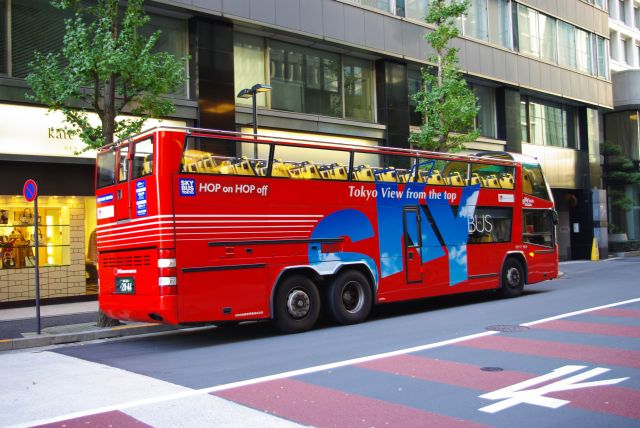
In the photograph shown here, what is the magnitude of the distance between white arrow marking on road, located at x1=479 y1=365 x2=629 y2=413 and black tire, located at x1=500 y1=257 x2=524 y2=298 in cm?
839

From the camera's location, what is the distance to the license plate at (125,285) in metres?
10.6

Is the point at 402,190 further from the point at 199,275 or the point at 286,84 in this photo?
the point at 286,84

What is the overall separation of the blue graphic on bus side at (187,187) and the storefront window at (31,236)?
284 inches

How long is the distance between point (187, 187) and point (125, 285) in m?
2.14

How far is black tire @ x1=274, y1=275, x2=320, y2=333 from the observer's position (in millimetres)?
11086

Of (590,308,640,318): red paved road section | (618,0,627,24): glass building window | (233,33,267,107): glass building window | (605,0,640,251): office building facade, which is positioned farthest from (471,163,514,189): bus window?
(618,0,627,24): glass building window

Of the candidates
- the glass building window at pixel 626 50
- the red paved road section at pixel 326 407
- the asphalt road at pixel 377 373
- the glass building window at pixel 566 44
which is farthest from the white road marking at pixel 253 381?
the glass building window at pixel 626 50

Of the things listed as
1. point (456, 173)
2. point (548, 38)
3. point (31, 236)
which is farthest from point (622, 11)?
point (31, 236)

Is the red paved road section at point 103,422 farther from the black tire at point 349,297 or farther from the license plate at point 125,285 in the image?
the black tire at point 349,297

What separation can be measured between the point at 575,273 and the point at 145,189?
18470 mm

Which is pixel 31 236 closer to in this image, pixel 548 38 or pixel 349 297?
pixel 349 297

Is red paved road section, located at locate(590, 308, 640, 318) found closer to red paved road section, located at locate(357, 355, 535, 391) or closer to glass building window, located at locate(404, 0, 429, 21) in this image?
red paved road section, located at locate(357, 355, 535, 391)

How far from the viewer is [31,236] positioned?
52.7 ft

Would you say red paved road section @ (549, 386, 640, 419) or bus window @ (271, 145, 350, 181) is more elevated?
bus window @ (271, 145, 350, 181)
